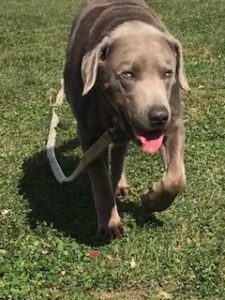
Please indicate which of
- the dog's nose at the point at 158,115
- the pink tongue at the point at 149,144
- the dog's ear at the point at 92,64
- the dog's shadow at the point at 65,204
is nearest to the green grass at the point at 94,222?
the dog's shadow at the point at 65,204

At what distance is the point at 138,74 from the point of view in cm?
477

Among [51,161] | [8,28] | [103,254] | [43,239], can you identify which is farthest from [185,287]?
[8,28]

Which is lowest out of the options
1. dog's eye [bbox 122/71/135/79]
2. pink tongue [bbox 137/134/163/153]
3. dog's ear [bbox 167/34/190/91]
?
pink tongue [bbox 137/134/163/153]

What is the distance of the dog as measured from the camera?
15.5 ft

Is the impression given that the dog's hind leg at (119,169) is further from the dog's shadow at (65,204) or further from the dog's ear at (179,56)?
the dog's ear at (179,56)

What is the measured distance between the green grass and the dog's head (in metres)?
0.88

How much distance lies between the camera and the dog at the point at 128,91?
472cm

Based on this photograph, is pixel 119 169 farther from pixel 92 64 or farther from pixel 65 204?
pixel 92 64

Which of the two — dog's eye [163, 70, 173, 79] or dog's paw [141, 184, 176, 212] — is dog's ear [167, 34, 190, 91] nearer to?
dog's eye [163, 70, 173, 79]

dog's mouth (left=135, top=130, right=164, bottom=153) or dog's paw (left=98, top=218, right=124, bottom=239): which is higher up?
dog's mouth (left=135, top=130, right=164, bottom=153)

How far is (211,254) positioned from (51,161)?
229 cm

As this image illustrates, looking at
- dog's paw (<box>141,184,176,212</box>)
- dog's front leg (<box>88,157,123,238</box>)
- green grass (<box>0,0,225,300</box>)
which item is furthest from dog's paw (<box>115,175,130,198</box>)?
dog's paw (<box>141,184,176,212</box>)

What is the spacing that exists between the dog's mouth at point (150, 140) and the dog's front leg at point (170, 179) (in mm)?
407

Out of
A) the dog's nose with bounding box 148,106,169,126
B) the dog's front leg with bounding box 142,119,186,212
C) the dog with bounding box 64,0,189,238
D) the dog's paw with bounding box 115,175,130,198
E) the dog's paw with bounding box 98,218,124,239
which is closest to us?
the dog's nose with bounding box 148,106,169,126
